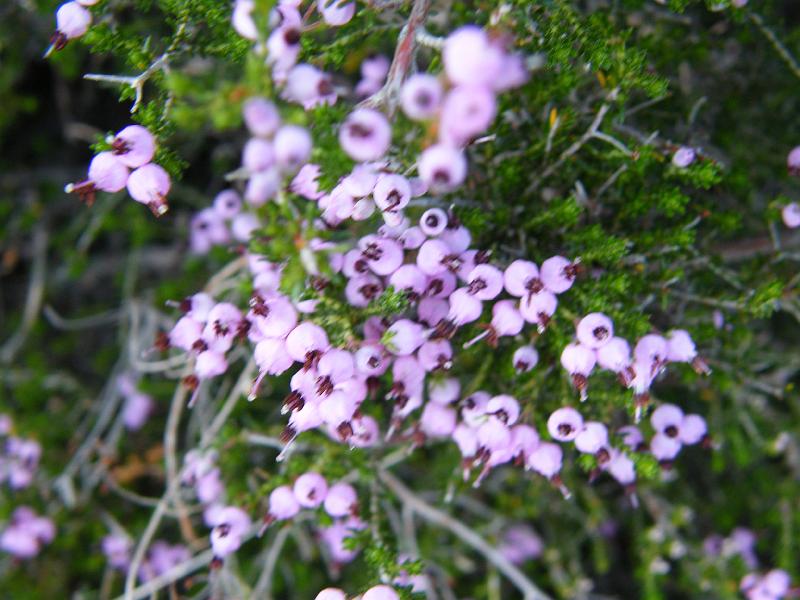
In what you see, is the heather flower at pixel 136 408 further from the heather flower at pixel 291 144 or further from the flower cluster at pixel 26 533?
the heather flower at pixel 291 144

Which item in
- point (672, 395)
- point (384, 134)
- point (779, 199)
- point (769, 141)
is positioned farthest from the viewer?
point (672, 395)

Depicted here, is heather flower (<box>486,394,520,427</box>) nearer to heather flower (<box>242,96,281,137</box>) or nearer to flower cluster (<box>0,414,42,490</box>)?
heather flower (<box>242,96,281,137</box>)

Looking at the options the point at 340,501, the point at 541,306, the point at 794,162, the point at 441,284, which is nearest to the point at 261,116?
the point at 441,284

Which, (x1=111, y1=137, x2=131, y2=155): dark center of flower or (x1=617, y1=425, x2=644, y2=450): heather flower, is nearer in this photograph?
(x1=111, y1=137, x2=131, y2=155): dark center of flower

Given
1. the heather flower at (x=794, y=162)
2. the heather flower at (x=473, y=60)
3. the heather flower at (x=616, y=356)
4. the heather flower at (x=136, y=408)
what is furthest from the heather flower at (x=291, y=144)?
the heather flower at (x=136, y=408)

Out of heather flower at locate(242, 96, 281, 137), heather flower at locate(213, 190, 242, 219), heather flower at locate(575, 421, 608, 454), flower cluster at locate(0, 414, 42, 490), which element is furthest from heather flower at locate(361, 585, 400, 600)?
flower cluster at locate(0, 414, 42, 490)

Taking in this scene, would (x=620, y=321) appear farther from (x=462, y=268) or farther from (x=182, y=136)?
(x=182, y=136)

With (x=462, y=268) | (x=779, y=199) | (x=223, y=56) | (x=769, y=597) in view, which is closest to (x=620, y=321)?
(x=462, y=268)
